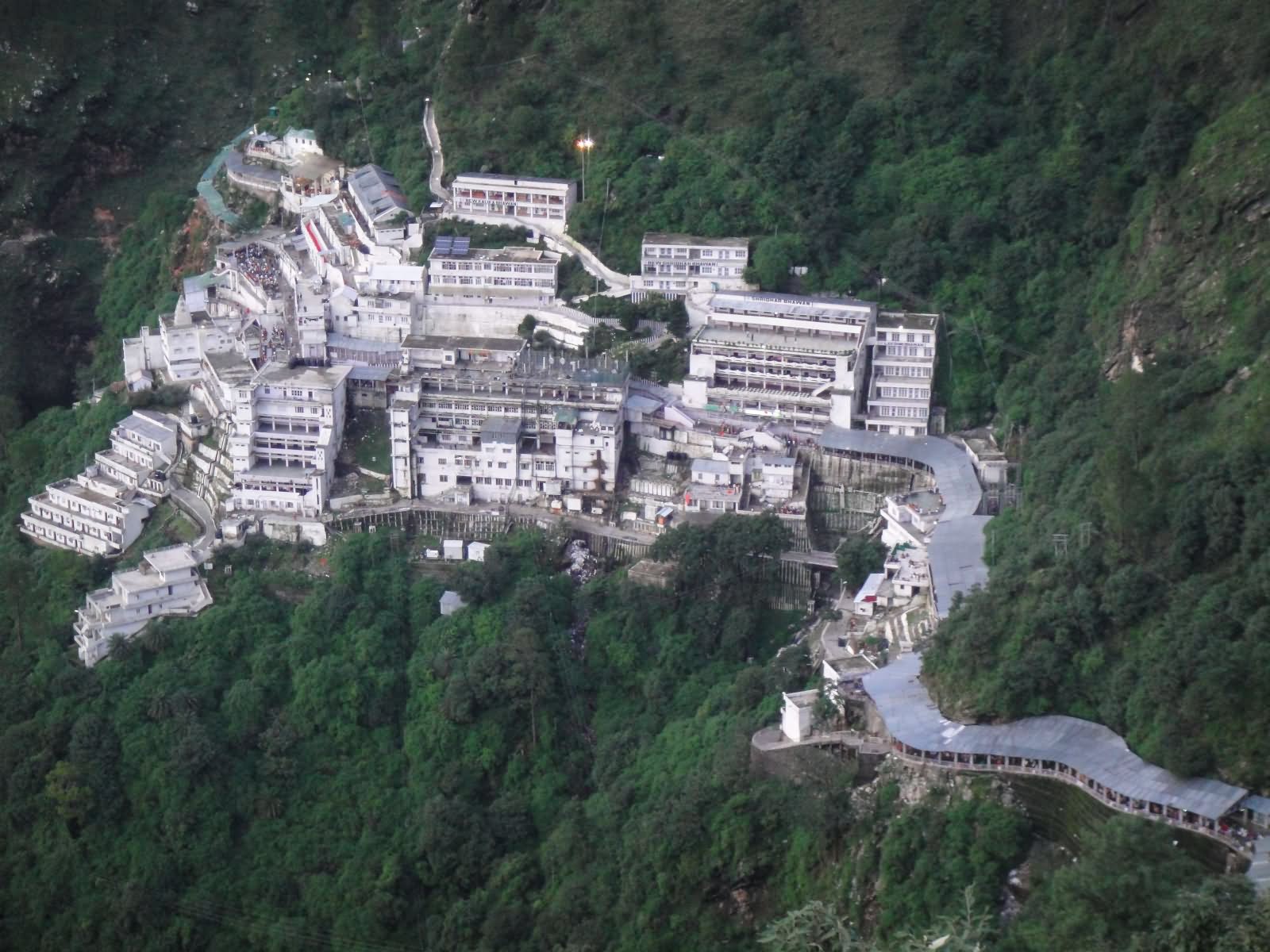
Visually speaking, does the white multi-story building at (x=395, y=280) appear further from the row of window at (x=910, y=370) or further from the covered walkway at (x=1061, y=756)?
the covered walkway at (x=1061, y=756)

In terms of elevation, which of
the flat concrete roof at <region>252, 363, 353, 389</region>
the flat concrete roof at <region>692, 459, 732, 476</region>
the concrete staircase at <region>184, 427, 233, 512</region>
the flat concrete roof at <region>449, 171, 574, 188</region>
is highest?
the flat concrete roof at <region>449, 171, 574, 188</region>

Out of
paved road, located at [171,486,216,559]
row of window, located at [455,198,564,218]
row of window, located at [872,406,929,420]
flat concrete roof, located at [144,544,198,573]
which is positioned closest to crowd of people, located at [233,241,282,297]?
row of window, located at [455,198,564,218]

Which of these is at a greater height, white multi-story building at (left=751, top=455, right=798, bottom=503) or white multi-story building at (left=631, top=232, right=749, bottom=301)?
white multi-story building at (left=631, top=232, right=749, bottom=301)

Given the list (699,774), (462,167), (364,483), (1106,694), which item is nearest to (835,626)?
(699,774)

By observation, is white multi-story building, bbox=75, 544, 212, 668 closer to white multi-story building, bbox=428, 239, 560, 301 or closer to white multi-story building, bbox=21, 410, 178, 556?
white multi-story building, bbox=21, 410, 178, 556

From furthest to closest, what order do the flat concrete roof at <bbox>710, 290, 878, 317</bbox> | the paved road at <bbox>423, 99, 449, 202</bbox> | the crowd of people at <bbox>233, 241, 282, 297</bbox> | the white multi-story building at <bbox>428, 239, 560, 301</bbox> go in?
the paved road at <bbox>423, 99, 449, 202</bbox> → the crowd of people at <bbox>233, 241, 282, 297</bbox> → the white multi-story building at <bbox>428, 239, 560, 301</bbox> → the flat concrete roof at <bbox>710, 290, 878, 317</bbox>

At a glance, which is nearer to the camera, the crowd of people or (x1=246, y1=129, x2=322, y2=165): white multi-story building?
the crowd of people
